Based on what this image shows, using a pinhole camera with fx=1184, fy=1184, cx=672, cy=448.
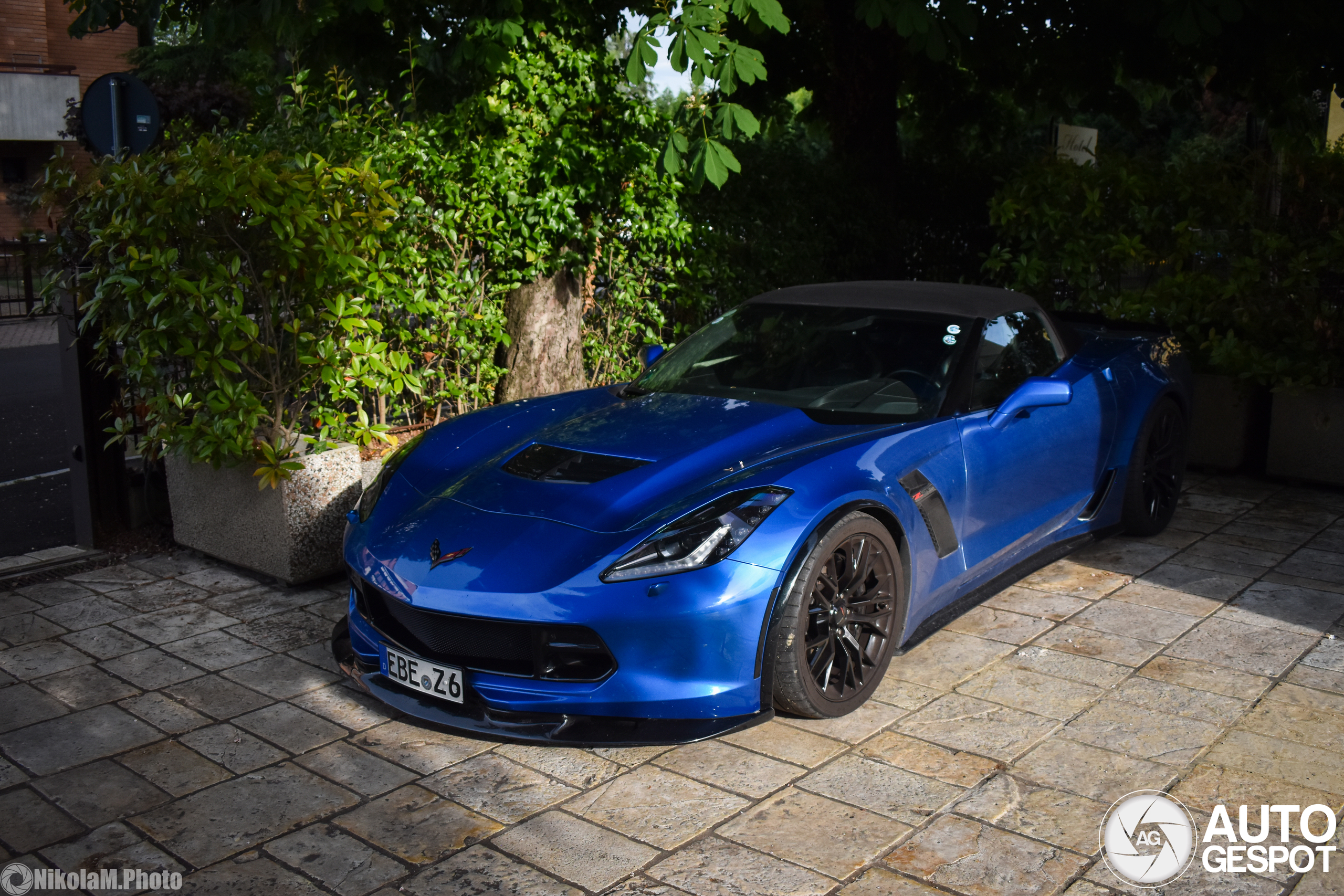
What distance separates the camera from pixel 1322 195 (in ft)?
25.0

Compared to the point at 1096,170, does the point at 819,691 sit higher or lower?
lower

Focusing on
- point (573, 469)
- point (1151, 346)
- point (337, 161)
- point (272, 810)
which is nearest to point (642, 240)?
point (337, 161)

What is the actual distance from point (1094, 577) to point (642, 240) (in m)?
3.77

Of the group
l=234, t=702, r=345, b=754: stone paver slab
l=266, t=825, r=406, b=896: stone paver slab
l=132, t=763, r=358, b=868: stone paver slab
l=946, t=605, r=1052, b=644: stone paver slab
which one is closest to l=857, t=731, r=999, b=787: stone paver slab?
l=946, t=605, r=1052, b=644: stone paver slab

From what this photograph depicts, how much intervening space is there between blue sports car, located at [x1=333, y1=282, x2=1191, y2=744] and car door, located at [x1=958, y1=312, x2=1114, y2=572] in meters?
0.01

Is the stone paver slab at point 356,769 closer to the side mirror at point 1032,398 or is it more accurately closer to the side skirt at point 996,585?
the side skirt at point 996,585

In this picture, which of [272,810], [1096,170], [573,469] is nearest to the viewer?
[272,810]

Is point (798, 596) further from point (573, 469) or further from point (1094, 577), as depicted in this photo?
point (1094, 577)

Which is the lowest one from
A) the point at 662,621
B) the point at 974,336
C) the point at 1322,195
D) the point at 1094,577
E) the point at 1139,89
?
the point at 1094,577

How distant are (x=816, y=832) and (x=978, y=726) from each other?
3.19 feet

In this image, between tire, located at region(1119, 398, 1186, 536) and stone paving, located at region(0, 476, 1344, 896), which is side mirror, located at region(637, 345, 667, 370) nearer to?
stone paving, located at region(0, 476, 1344, 896)

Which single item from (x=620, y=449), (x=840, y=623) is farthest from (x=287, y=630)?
(x=840, y=623)

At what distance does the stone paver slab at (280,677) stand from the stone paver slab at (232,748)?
318 mm

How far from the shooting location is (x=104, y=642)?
16.0 ft
